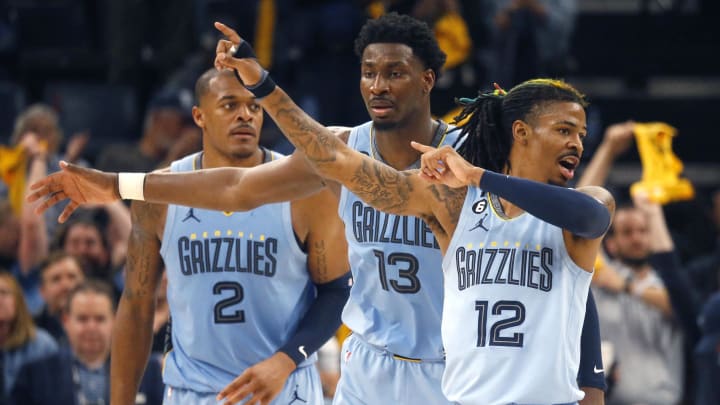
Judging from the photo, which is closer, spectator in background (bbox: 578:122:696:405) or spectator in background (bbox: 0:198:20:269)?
spectator in background (bbox: 578:122:696:405)

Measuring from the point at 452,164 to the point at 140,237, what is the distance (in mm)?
1743

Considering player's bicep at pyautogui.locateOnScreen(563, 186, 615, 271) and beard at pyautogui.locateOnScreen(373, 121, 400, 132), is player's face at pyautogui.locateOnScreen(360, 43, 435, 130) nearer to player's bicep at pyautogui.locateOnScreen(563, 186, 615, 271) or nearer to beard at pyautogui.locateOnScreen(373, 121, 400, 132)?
beard at pyautogui.locateOnScreen(373, 121, 400, 132)

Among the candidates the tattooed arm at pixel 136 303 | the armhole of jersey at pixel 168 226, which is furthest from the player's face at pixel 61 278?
the armhole of jersey at pixel 168 226

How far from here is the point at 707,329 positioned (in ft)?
22.9

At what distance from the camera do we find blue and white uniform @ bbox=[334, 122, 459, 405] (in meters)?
4.70

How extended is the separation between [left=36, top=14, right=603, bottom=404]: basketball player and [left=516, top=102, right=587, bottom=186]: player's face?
2.02ft

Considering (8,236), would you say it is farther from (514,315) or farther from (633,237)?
(514,315)

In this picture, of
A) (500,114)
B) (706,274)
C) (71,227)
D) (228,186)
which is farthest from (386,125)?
(706,274)

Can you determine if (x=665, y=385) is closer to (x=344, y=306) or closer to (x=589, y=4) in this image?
(x=344, y=306)

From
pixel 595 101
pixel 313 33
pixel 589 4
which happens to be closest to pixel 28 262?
pixel 313 33

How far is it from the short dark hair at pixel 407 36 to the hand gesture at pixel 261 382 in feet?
4.09

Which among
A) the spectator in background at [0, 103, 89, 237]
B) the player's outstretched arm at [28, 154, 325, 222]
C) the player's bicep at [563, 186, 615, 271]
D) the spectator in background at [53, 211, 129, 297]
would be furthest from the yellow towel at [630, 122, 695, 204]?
the spectator in background at [0, 103, 89, 237]

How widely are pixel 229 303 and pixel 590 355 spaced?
1.44m

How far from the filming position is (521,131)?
4.33 meters
